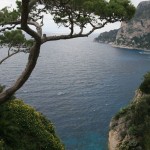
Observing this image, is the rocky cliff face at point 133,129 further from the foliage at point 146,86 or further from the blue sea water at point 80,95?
the blue sea water at point 80,95

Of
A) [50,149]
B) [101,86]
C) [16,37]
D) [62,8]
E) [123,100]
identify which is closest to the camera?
[62,8]

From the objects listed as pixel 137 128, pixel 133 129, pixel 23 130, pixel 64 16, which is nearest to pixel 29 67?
pixel 64 16

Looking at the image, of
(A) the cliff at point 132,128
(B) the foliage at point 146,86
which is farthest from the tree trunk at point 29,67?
(B) the foliage at point 146,86

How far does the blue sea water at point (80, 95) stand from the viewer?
53.0 m

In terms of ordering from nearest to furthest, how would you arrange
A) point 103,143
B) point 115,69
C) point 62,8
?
point 62,8 < point 103,143 < point 115,69

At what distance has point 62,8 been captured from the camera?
46.4 ft

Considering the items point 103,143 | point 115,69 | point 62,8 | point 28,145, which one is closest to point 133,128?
point 103,143

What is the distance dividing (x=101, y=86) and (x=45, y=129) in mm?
69297

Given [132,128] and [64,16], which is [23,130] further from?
[132,128]

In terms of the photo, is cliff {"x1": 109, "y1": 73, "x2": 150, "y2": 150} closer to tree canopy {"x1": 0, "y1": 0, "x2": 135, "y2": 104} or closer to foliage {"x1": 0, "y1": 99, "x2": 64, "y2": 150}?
foliage {"x1": 0, "y1": 99, "x2": 64, "y2": 150}

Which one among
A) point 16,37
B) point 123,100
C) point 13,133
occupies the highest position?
point 16,37

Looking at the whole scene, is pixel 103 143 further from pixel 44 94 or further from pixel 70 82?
pixel 70 82

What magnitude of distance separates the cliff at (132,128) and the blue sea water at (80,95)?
6829 mm

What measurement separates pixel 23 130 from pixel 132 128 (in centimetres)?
Result: 1921
